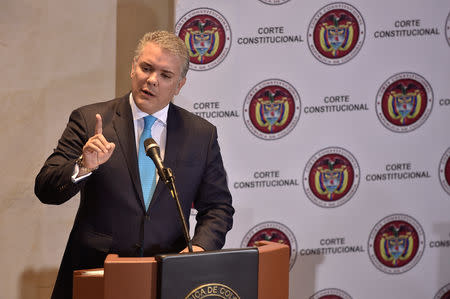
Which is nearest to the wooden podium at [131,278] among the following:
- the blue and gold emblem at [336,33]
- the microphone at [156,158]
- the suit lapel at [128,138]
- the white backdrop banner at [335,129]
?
the microphone at [156,158]

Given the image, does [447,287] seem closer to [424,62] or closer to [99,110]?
[424,62]

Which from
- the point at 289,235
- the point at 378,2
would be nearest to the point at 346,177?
the point at 289,235

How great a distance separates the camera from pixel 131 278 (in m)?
1.64

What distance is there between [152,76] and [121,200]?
484 mm

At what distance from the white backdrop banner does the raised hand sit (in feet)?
4.85

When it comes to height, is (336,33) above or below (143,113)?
above


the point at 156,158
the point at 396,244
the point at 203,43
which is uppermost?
the point at 203,43

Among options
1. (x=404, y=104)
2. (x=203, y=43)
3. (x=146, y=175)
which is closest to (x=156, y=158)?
(x=146, y=175)

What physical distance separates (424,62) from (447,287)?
140cm

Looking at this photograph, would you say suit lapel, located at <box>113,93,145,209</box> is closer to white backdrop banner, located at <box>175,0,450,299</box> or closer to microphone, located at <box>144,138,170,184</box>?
microphone, located at <box>144,138,170,184</box>

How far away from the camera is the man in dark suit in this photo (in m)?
2.14

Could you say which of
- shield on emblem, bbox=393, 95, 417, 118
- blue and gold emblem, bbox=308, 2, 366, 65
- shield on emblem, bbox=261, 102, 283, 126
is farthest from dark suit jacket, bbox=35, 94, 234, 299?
shield on emblem, bbox=393, 95, 417, 118

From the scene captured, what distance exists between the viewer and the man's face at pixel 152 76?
225 cm

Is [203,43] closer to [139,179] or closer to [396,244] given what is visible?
[139,179]
